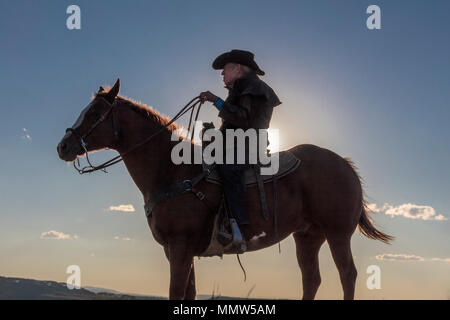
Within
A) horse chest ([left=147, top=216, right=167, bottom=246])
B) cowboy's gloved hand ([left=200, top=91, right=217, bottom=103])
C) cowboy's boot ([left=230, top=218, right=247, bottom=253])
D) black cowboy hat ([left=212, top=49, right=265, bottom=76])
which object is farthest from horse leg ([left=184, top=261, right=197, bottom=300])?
black cowboy hat ([left=212, top=49, right=265, bottom=76])

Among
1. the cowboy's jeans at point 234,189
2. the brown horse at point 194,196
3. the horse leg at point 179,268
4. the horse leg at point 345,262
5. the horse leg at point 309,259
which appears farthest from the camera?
the horse leg at point 309,259

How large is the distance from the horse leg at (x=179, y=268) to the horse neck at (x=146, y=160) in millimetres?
1082

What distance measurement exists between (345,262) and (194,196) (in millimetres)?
3019

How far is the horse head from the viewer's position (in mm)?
6938

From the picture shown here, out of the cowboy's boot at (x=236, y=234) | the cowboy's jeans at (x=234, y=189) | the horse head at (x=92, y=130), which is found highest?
the horse head at (x=92, y=130)

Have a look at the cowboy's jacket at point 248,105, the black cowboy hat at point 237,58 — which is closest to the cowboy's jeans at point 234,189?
the cowboy's jacket at point 248,105

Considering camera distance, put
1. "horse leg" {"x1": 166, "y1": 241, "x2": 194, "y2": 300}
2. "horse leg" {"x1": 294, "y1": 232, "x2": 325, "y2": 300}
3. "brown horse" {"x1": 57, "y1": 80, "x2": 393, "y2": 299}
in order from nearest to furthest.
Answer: "horse leg" {"x1": 166, "y1": 241, "x2": 194, "y2": 300}
"brown horse" {"x1": 57, "y1": 80, "x2": 393, "y2": 299}
"horse leg" {"x1": 294, "y1": 232, "x2": 325, "y2": 300}

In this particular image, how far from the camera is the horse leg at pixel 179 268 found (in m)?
6.38

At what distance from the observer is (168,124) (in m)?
7.35

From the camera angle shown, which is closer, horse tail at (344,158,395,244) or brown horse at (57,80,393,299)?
brown horse at (57,80,393,299)

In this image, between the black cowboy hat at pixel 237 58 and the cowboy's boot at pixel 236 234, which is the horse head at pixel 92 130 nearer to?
the black cowboy hat at pixel 237 58

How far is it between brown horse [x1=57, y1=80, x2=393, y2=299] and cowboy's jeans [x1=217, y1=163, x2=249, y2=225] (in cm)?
23

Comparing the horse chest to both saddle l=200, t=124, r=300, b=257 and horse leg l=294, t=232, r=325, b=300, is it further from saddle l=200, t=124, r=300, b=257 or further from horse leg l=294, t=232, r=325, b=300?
horse leg l=294, t=232, r=325, b=300
